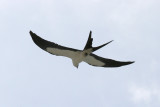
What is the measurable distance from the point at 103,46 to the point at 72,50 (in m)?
2.63

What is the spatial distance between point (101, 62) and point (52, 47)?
382 centimetres

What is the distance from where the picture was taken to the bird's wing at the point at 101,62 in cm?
3478

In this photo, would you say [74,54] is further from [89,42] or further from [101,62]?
[101,62]

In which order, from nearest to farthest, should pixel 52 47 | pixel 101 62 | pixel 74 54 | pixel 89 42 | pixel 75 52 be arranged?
pixel 89 42
pixel 75 52
pixel 74 54
pixel 52 47
pixel 101 62

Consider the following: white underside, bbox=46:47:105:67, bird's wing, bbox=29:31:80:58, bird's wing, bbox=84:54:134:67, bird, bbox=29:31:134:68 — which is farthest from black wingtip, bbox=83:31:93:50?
bird's wing, bbox=84:54:134:67

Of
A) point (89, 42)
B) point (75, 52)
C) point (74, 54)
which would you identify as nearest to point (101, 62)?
point (74, 54)

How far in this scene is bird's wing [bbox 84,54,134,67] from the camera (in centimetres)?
3478

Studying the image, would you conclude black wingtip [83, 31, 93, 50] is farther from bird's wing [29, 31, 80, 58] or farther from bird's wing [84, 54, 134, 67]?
bird's wing [84, 54, 134, 67]

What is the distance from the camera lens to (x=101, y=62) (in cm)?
3531

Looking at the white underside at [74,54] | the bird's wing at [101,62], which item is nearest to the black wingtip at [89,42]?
the white underside at [74,54]

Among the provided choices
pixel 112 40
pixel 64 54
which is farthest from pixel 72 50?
pixel 112 40

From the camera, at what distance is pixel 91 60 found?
115ft

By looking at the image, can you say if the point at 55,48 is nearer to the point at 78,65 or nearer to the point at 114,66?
the point at 78,65

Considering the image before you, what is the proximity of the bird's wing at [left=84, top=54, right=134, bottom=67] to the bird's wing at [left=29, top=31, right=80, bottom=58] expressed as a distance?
1656 millimetres
